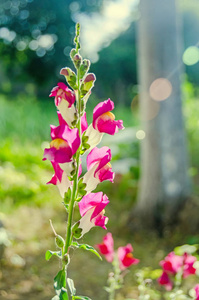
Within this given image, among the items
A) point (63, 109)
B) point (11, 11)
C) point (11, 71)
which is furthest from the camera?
point (11, 71)

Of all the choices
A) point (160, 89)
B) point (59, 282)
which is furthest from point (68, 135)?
point (160, 89)

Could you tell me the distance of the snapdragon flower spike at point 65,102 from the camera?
1157 mm

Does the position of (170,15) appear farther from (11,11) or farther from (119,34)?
(119,34)

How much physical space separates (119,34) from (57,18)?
382cm

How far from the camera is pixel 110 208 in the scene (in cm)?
513

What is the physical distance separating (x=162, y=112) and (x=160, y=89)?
222mm

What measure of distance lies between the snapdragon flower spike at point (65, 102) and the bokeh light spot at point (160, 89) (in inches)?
118

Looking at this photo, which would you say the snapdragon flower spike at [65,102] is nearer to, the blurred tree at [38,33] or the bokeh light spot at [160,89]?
the bokeh light spot at [160,89]

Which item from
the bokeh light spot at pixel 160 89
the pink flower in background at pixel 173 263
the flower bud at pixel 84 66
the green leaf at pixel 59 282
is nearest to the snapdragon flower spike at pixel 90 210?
the green leaf at pixel 59 282

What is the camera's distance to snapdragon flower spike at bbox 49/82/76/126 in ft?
3.80

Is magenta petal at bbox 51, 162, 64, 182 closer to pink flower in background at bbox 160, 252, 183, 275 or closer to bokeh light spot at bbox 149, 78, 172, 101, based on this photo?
pink flower in background at bbox 160, 252, 183, 275

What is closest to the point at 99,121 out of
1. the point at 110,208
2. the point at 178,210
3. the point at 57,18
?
the point at 178,210

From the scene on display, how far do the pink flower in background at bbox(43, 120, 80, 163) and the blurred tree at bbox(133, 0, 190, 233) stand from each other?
3.03 meters

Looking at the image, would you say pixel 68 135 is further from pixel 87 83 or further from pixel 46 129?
pixel 46 129
